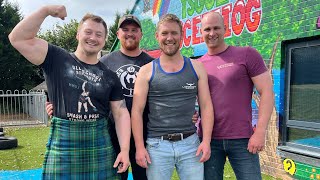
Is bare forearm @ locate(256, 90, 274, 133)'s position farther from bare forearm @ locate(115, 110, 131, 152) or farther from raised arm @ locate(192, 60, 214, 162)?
bare forearm @ locate(115, 110, 131, 152)

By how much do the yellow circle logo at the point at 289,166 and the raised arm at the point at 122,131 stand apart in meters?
3.68

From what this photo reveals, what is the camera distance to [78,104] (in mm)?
2531

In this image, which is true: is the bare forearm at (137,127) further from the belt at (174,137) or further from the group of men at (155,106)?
the belt at (174,137)

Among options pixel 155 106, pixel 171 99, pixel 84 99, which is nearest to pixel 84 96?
pixel 84 99

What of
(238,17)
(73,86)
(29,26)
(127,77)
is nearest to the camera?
(29,26)

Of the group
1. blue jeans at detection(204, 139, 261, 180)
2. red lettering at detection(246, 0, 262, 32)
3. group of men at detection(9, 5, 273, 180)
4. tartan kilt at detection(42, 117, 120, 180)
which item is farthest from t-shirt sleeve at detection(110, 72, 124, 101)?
red lettering at detection(246, 0, 262, 32)

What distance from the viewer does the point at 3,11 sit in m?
24.9

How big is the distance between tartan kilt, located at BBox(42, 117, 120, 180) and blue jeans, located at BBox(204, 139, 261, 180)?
0.96 metres

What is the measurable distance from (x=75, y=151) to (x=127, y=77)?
3.15ft

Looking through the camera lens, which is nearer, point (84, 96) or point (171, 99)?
point (84, 96)

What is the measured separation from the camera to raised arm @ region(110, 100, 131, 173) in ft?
8.81

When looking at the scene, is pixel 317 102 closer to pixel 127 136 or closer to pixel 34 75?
pixel 127 136

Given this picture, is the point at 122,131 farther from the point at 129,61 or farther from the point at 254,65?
the point at 254,65

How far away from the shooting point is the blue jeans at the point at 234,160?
2.92 m
